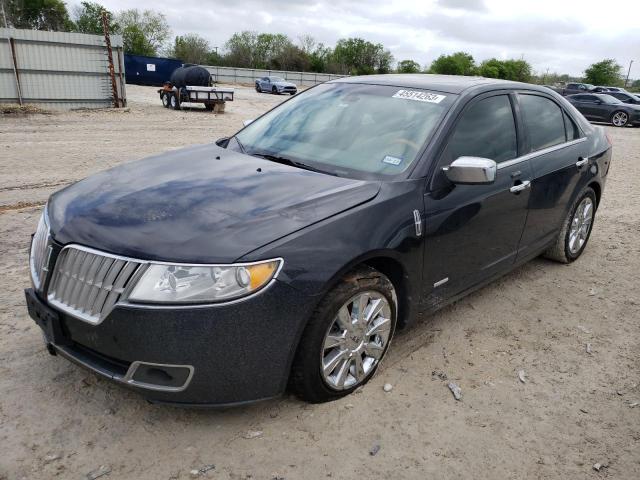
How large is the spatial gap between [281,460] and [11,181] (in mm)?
6574

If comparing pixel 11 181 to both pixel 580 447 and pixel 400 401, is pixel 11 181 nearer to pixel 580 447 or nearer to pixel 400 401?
pixel 400 401

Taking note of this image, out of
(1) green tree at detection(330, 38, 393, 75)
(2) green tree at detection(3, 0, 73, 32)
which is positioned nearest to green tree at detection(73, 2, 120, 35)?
(2) green tree at detection(3, 0, 73, 32)

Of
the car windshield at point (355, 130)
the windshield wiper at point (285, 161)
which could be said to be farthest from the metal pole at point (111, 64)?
the windshield wiper at point (285, 161)

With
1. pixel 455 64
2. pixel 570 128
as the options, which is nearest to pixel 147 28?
pixel 455 64

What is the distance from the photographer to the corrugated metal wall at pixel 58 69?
56.4 ft

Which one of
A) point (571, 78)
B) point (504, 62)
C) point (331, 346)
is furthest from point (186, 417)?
point (571, 78)

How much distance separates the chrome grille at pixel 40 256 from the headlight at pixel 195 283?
672 millimetres

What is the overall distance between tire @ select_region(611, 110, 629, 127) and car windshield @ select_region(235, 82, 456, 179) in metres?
23.0

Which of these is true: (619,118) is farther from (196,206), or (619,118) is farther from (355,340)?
(196,206)

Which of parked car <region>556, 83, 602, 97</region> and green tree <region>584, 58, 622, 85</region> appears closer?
parked car <region>556, 83, 602, 97</region>

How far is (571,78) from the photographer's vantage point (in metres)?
80.1

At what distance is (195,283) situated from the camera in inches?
89.4

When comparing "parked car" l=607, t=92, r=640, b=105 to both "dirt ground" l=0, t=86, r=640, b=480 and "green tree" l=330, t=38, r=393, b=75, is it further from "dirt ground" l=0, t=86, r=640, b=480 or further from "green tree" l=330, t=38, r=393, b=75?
"green tree" l=330, t=38, r=393, b=75

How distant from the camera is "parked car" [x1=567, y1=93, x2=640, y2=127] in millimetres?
22453
